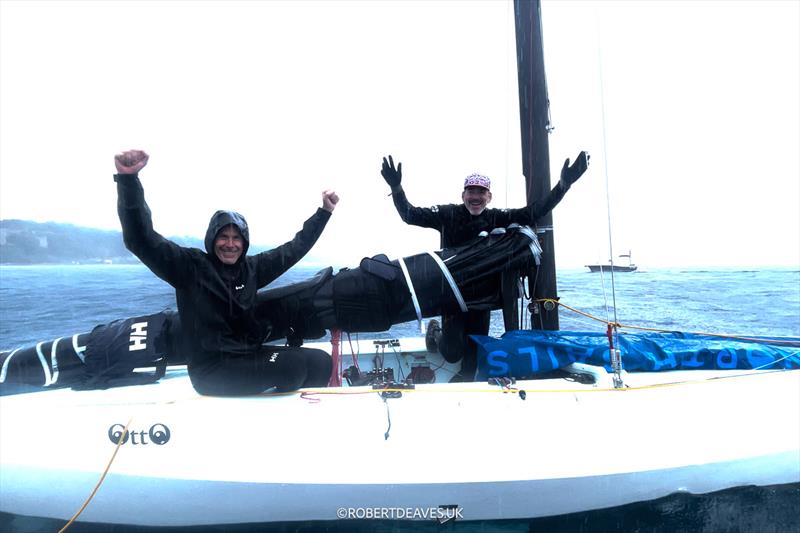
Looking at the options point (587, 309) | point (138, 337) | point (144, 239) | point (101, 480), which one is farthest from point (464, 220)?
point (587, 309)

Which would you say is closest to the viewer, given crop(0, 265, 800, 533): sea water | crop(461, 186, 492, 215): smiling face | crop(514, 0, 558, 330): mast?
crop(0, 265, 800, 533): sea water

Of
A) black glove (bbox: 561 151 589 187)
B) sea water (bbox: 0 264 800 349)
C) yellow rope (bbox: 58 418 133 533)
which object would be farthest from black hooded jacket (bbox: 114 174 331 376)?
sea water (bbox: 0 264 800 349)

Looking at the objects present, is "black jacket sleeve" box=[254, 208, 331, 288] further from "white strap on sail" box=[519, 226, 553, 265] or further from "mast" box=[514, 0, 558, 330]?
"mast" box=[514, 0, 558, 330]

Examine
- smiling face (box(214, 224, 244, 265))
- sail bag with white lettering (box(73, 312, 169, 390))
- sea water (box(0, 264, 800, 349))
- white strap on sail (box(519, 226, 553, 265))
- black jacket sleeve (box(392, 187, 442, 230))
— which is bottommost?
sea water (box(0, 264, 800, 349))

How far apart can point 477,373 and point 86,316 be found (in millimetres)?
8448

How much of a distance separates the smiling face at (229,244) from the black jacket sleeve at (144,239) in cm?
15

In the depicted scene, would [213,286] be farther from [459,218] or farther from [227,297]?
[459,218]

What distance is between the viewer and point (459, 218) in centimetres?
363

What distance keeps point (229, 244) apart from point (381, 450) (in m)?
1.30

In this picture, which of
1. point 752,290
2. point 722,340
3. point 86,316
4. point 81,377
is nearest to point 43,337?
point 86,316

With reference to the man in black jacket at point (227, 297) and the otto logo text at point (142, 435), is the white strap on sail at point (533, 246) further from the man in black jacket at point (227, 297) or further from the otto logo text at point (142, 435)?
the otto logo text at point (142, 435)

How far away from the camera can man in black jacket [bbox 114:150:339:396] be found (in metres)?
2.41

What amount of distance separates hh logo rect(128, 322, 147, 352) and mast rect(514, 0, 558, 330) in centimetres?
266

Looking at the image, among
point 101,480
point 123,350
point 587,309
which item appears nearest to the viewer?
point 101,480
